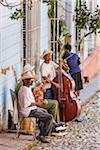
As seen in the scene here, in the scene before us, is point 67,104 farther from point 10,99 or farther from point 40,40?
point 40,40

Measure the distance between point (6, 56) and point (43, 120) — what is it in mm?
1206

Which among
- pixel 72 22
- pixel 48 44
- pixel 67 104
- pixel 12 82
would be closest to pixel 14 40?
pixel 12 82

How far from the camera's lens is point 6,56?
9.37 m

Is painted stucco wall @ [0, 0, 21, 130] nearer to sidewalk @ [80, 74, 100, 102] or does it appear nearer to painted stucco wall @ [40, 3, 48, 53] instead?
painted stucco wall @ [40, 3, 48, 53]

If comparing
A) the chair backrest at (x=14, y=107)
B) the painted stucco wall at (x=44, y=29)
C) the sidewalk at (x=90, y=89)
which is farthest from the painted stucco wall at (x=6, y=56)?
the sidewalk at (x=90, y=89)

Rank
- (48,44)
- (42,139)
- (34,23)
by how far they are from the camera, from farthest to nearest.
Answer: (48,44) → (34,23) → (42,139)

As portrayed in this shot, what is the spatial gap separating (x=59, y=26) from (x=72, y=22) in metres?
2.05

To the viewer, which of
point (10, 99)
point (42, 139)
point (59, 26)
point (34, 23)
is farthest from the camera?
point (59, 26)

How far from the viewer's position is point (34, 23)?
11430 millimetres

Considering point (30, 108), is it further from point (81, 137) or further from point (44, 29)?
point (44, 29)

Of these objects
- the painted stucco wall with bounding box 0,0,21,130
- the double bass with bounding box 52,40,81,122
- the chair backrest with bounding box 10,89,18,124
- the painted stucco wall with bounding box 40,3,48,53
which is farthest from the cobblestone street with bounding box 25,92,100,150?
the painted stucco wall with bounding box 40,3,48,53

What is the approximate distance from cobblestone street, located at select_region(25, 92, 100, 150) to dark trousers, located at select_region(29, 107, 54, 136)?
7.9 inches

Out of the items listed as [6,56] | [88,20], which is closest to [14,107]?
[6,56]

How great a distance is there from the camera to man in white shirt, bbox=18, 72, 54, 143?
28.8 feet
